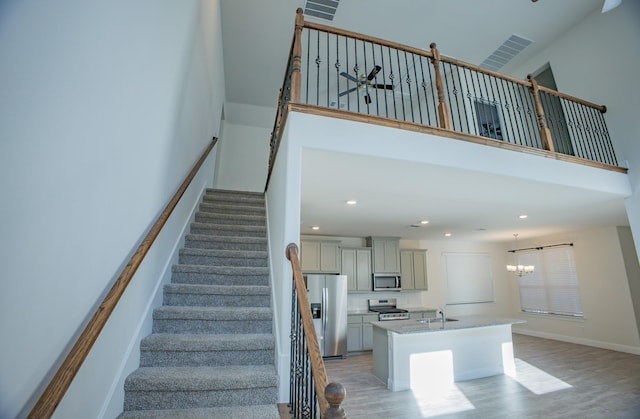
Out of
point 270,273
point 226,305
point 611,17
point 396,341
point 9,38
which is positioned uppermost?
point 611,17

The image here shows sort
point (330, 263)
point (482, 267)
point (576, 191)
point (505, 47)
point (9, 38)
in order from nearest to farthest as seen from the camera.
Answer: point (9, 38) → point (576, 191) → point (505, 47) → point (330, 263) → point (482, 267)

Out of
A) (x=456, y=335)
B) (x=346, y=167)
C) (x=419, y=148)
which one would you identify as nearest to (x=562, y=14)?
(x=419, y=148)

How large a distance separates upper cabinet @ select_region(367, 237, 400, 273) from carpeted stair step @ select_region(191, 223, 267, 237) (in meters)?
3.93

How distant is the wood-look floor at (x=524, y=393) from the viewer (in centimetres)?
333

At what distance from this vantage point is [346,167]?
2.71m

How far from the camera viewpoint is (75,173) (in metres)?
1.14

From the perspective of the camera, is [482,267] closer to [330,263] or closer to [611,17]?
[330,263]

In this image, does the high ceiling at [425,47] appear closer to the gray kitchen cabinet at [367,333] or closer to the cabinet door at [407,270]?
the cabinet door at [407,270]

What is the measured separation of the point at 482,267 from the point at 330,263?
15.8ft

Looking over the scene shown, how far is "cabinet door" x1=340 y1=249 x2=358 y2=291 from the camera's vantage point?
6.74m

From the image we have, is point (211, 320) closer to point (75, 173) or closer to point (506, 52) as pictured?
point (75, 173)

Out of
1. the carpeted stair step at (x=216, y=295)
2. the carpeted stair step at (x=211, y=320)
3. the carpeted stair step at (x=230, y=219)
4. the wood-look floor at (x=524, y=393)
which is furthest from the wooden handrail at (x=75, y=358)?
the wood-look floor at (x=524, y=393)

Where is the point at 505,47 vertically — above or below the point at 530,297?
above

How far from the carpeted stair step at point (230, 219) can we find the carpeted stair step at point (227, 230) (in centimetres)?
21
